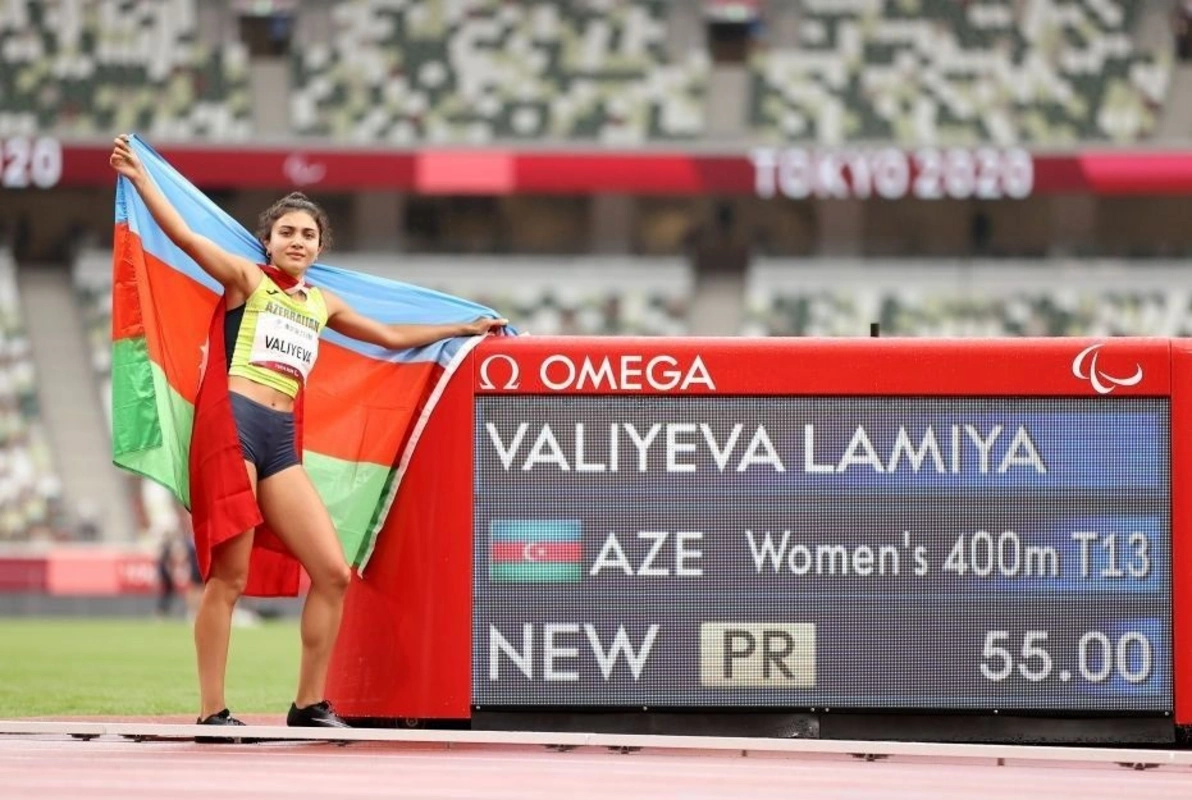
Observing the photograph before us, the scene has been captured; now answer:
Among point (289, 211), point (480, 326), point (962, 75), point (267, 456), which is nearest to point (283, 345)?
point (267, 456)

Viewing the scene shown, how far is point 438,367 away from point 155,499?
2552 cm

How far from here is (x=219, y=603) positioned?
22.5 feet

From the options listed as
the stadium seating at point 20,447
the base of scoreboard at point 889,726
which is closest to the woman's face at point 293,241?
the base of scoreboard at point 889,726

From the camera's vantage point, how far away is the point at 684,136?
34.0 metres

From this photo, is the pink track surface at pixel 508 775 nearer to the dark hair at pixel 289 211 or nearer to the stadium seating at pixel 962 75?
the dark hair at pixel 289 211

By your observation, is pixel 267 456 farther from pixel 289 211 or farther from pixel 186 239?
pixel 289 211

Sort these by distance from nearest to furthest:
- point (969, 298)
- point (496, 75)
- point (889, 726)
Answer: point (889, 726), point (969, 298), point (496, 75)

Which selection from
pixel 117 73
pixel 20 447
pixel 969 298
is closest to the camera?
pixel 20 447

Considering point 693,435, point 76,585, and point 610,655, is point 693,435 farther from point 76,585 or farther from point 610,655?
point 76,585

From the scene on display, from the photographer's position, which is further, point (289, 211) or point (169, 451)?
point (289, 211)

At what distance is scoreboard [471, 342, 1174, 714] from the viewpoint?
6.78m

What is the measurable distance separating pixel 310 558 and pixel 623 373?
1.19 m

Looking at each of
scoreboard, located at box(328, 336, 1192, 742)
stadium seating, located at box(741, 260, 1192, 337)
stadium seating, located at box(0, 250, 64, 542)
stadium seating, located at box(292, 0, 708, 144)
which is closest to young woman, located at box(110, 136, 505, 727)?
scoreboard, located at box(328, 336, 1192, 742)

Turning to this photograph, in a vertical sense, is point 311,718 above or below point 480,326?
below
